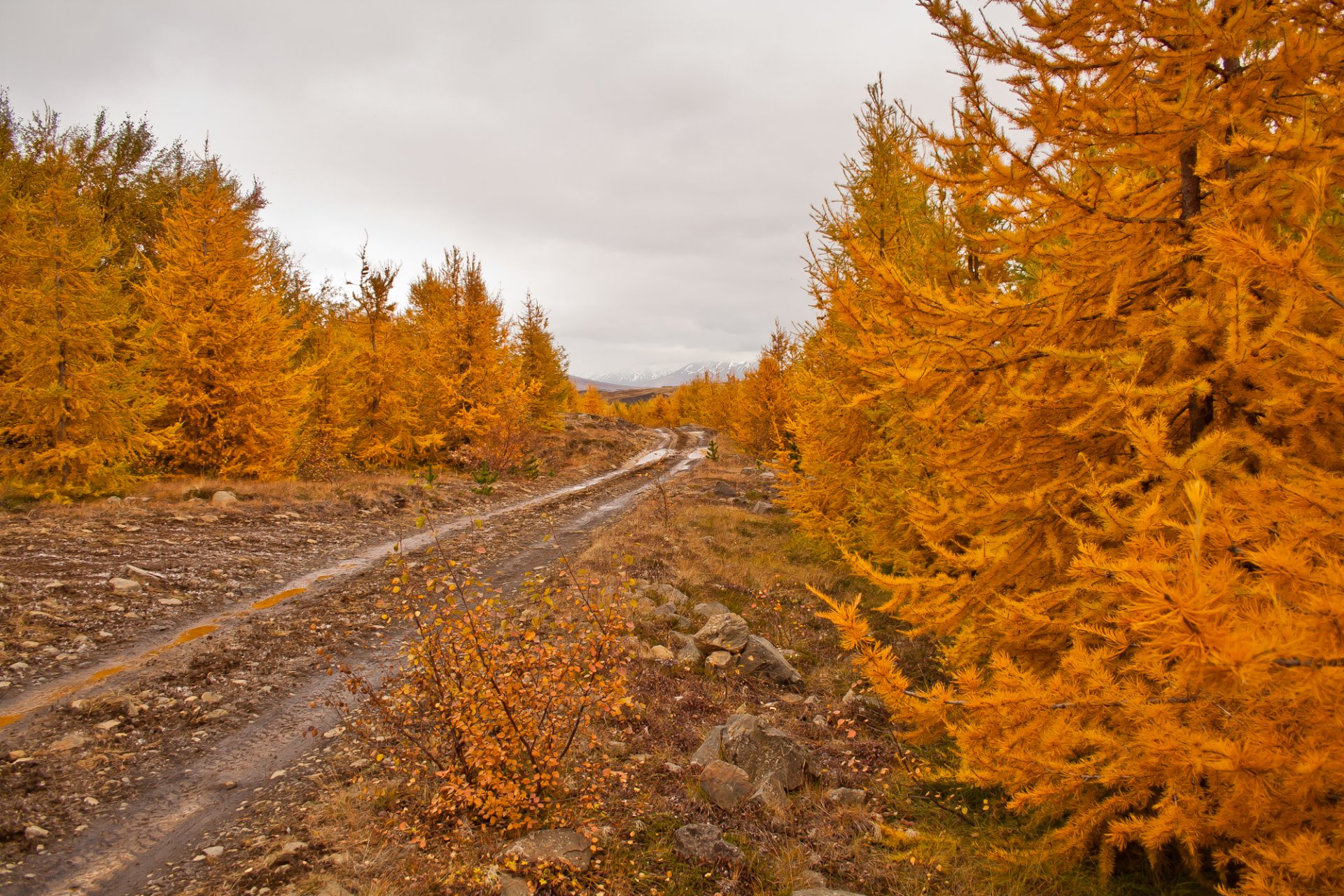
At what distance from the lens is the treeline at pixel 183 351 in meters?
12.5

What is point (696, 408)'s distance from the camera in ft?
265

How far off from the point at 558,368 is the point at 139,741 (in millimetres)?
40573

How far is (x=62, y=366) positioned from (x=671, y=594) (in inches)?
558

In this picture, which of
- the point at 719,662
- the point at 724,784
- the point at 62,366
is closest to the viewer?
the point at 724,784

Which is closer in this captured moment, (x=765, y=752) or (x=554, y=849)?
(x=554, y=849)

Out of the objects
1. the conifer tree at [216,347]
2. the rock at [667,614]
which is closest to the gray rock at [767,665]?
the rock at [667,614]

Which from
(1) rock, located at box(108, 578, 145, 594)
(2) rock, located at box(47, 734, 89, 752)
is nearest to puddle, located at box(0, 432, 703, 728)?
(2) rock, located at box(47, 734, 89, 752)

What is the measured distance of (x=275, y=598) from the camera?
28.6 ft

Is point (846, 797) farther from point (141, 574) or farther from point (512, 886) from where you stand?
point (141, 574)

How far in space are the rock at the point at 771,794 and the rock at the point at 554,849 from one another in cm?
142

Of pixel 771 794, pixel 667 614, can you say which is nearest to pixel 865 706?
pixel 771 794

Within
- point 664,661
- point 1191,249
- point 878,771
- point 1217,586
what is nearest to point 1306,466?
point 1191,249

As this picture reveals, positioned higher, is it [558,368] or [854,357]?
[558,368]

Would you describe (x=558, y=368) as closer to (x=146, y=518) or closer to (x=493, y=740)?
(x=146, y=518)
